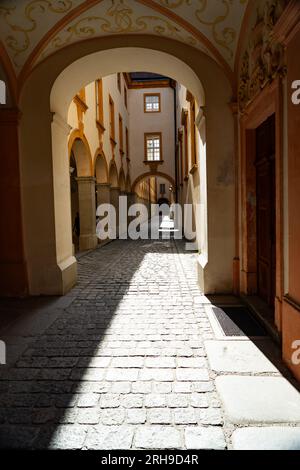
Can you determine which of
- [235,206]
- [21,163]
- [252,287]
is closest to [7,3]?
[21,163]

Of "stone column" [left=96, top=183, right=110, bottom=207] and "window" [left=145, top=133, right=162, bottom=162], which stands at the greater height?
"window" [left=145, top=133, right=162, bottom=162]

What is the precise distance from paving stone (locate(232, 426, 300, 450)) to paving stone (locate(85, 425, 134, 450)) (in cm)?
73

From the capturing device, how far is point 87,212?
13828 millimetres

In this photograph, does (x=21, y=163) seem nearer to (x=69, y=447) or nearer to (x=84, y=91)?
(x=69, y=447)

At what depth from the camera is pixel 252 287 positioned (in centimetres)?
597

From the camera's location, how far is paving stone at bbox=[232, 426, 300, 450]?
7.82ft

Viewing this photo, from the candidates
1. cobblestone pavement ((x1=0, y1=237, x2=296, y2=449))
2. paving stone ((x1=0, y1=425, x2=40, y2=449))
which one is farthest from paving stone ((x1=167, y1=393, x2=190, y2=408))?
paving stone ((x1=0, y1=425, x2=40, y2=449))

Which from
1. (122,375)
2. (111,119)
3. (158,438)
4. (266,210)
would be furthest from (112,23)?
(111,119)

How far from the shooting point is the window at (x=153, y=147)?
86.0 feet

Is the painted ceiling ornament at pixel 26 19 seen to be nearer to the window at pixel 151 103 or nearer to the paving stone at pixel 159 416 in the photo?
the paving stone at pixel 159 416

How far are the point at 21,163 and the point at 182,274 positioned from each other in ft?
14.0

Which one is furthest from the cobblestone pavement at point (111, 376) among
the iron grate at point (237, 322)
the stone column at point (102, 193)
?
the stone column at point (102, 193)

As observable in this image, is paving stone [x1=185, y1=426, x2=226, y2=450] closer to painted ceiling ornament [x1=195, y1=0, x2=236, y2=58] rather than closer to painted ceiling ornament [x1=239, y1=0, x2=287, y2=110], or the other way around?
painted ceiling ornament [x1=239, y1=0, x2=287, y2=110]

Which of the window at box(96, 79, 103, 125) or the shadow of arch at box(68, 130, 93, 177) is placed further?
the window at box(96, 79, 103, 125)
